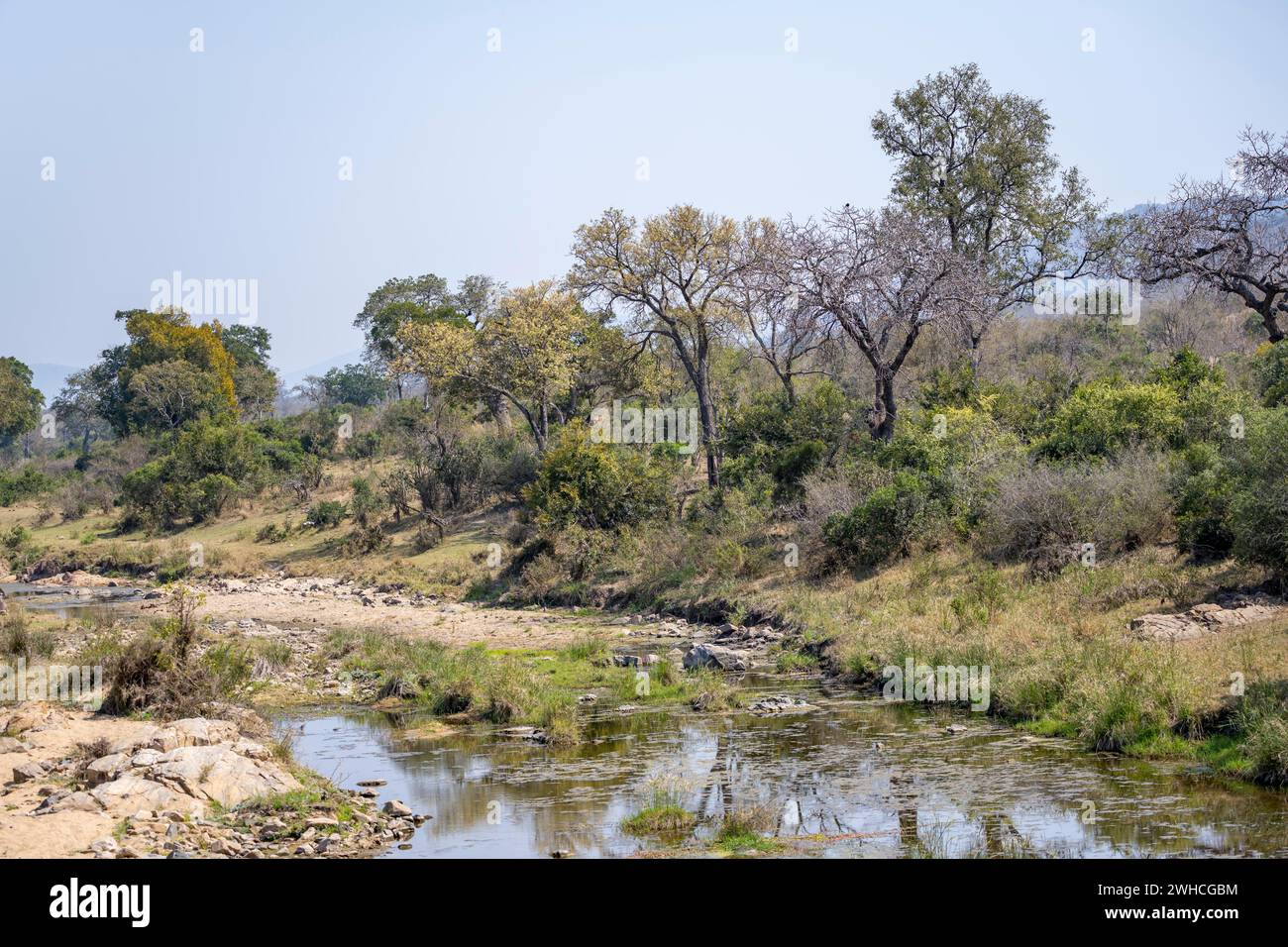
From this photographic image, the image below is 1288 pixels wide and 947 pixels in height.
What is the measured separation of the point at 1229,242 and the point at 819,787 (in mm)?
15521

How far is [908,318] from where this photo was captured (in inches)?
1086

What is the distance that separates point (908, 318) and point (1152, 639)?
45.8ft

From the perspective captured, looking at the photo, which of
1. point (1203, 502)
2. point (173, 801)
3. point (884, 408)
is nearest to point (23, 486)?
point (884, 408)

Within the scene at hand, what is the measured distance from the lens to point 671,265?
34000mm

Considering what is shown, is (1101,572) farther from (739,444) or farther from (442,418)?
(442,418)

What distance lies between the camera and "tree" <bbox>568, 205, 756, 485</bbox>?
33719 millimetres

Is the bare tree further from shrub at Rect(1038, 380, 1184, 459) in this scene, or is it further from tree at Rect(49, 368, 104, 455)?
tree at Rect(49, 368, 104, 455)

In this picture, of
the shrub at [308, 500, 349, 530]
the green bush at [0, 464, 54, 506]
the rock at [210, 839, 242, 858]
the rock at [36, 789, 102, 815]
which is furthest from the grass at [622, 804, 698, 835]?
the green bush at [0, 464, 54, 506]

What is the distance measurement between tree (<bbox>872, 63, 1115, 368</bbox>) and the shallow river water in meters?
24.6

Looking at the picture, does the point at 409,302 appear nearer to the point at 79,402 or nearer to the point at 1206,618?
the point at 79,402

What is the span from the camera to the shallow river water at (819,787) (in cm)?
997

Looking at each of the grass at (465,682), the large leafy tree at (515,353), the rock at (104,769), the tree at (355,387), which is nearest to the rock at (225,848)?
the rock at (104,769)
